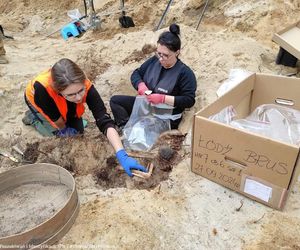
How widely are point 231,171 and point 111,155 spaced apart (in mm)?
1005

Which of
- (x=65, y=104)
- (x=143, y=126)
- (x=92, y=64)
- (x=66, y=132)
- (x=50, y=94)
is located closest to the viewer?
(x=50, y=94)

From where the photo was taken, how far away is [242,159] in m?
1.89

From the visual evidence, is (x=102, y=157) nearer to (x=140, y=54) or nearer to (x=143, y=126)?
(x=143, y=126)

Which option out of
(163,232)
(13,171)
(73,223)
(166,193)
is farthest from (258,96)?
(13,171)

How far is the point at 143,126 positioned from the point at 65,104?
28.0 inches

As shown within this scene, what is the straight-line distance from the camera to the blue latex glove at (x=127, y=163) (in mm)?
2289

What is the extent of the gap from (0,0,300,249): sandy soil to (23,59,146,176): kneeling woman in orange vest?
127mm

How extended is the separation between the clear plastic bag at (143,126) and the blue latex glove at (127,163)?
1.35ft

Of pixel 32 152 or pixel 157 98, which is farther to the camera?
pixel 157 98

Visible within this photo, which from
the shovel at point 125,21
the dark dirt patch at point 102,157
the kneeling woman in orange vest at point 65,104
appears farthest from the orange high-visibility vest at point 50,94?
the shovel at point 125,21

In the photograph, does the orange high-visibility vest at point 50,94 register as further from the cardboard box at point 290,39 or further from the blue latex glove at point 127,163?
the cardboard box at point 290,39

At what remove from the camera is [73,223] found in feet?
6.36

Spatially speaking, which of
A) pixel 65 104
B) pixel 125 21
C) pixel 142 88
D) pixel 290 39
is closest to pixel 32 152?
pixel 65 104

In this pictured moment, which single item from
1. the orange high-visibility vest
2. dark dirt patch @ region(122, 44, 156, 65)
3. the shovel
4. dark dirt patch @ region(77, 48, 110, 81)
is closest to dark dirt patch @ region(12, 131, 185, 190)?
the orange high-visibility vest
